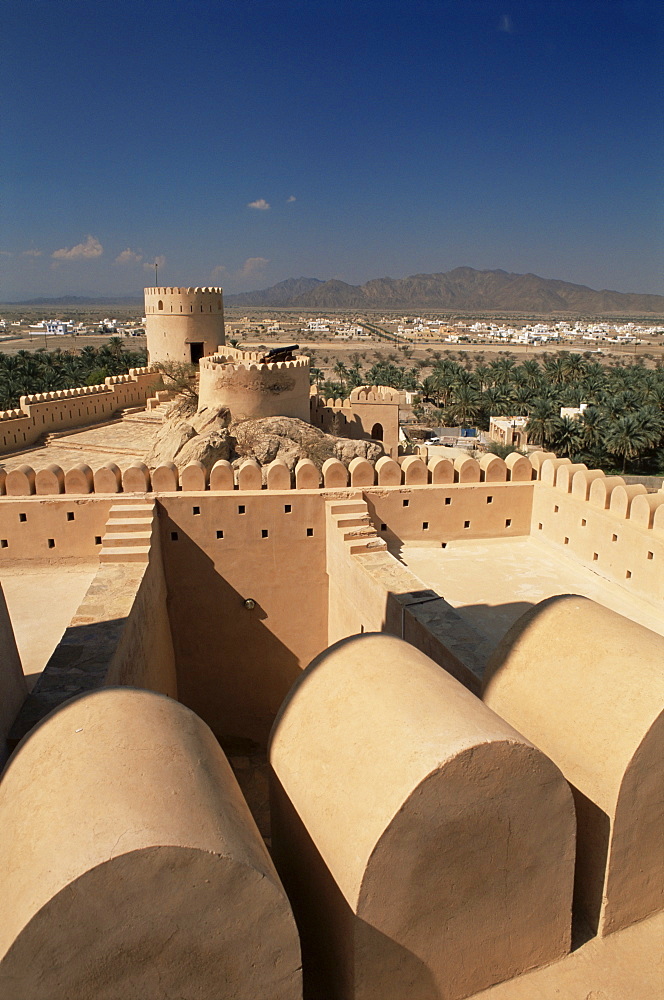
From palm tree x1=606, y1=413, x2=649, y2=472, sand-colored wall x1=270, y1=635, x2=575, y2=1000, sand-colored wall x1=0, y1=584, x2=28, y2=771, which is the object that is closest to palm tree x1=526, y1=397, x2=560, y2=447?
palm tree x1=606, y1=413, x2=649, y2=472

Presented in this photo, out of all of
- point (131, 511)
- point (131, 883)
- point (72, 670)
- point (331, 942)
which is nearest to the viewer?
point (131, 883)

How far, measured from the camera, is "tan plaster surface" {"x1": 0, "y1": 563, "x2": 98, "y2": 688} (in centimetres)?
593

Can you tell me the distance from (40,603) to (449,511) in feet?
17.0

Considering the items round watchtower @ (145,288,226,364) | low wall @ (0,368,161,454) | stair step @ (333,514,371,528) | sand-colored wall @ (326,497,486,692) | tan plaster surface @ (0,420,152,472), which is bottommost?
tan plaster surface @ (0,420,152,472)

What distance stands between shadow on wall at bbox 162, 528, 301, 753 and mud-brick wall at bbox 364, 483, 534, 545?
1821 millimetres

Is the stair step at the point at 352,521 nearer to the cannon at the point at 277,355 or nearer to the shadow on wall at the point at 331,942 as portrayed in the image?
the shadow on wall at the point at 331,942

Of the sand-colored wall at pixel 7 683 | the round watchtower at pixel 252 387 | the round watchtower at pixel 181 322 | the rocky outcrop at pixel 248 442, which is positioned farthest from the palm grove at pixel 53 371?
the sand-colored wall at pixel 7 683

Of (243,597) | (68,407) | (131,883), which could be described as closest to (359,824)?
(131,883)

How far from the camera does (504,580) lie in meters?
7.85

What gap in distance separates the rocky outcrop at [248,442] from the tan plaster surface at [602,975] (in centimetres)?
1378

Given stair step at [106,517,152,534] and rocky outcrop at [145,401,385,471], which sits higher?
stair step at [106,517,152,534]

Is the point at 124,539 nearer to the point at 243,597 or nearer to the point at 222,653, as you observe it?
the point at 243,597

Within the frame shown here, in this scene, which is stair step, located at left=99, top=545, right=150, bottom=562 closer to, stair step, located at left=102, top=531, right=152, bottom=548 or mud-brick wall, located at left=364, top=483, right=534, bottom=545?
stair step, located at left=102, top=531, right=152, bottom=548

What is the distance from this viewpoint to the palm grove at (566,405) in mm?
30312
